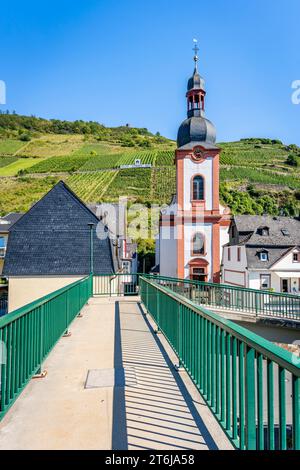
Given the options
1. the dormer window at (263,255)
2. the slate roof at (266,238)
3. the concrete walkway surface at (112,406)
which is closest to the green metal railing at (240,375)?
the concrete walkway surface at (112,406)

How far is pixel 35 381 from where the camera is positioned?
14.8ft

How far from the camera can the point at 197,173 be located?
32750 millimetres

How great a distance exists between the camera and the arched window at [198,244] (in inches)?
1258

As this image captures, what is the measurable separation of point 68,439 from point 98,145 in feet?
394

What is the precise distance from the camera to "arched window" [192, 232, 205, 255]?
32.0m

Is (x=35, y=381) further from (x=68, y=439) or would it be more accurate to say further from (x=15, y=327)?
(x=68, y=439)

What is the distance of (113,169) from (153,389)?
85750 mm

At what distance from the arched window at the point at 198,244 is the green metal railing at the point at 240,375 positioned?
2736 cm

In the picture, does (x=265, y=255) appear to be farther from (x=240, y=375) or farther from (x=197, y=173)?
(x=240, y=375)

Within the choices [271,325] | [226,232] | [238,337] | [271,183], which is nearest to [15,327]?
[238,337]

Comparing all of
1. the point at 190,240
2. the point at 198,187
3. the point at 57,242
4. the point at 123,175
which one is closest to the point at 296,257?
the point at 190,240

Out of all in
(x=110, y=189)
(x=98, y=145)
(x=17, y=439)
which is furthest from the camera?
(x=98, y=145)

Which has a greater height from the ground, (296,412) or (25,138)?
(25,138)

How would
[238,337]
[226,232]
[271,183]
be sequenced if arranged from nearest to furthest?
[238,337] < [226,232] < [271,183]
